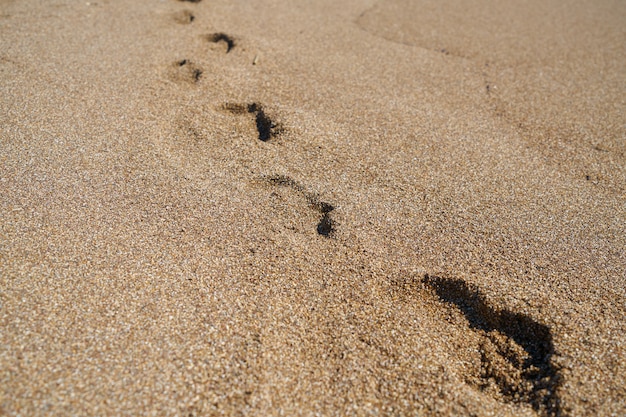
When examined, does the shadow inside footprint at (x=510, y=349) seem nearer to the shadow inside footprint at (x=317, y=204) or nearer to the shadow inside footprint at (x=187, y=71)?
the shadow inside footprint at (x=317, y=204)

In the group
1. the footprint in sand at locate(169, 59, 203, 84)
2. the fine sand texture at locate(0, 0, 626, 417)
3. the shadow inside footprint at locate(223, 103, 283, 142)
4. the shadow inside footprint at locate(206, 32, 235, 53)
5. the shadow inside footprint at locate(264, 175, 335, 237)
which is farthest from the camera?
the shadow inside footprint at locate(206, 32, 235, 53)

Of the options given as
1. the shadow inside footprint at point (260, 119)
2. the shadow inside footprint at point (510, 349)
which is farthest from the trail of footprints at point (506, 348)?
the shadow inside footprint at point (260, 119)

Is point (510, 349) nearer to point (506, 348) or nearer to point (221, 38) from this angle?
point (506, 348)

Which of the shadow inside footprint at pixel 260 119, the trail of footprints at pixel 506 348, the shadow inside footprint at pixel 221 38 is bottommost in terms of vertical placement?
the trail of footprints at pixel 506 348

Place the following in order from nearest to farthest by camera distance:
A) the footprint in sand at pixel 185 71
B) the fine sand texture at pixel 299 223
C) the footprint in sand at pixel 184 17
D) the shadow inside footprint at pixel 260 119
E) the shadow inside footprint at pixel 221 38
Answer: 1. the fine sand texture at pixel 299 223
2. the shadow inside footprint at pixel 260 119
3. the footprint in sand at pixel 185 71
4. the shadow inside footprint at pixel 221 38
5. the footprint in sand at pixel 184 17

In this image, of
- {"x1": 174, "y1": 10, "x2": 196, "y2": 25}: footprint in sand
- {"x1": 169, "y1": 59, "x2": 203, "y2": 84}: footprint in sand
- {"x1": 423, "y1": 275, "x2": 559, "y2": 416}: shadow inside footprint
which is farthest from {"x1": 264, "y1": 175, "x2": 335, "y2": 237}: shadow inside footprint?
{"x1": 174, "y1": 10, "x2": 196, "y2": 25}: footprint in sand

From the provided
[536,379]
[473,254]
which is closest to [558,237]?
[473,254]

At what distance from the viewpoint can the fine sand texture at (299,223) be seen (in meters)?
1.42

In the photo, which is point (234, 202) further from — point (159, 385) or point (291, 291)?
point (159, 385)

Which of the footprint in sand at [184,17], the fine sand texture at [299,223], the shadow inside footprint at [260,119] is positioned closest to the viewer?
the fine sand texture at [299,223]

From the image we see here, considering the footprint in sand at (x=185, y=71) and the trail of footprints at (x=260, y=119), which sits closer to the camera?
the trail of footprints at (x=260, y=119)

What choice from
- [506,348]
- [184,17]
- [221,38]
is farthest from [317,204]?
[184,17]

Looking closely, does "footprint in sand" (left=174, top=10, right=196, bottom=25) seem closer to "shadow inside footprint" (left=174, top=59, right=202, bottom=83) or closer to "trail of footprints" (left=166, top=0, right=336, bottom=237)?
"trail of footprints" (left=166, top=0, right=336, bottom=237)

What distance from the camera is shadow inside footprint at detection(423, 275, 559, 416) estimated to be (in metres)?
1.45
